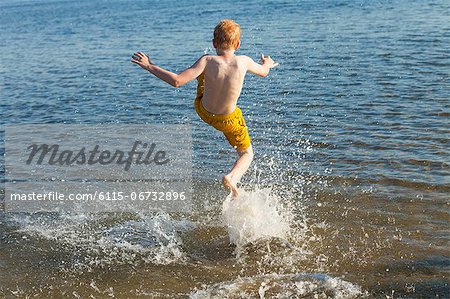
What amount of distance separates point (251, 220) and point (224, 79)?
5.45 feet

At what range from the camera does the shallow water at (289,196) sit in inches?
239

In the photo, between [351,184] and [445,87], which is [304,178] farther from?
[445,87]

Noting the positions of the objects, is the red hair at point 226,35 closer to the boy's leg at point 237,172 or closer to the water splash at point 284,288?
the boy's leg at point 237,172

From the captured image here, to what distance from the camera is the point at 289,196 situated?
8.11 meters

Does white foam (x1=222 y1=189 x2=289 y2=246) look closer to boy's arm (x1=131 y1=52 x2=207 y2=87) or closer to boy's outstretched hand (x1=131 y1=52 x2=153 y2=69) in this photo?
boy's arm (x1=131 y1=52 x2=207 y2=87)

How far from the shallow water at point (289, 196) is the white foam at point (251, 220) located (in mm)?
17

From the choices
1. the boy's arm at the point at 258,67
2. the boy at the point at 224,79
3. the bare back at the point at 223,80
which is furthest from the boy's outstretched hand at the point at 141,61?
the boy's arm at the point at 258,67

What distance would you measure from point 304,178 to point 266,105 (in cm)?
406

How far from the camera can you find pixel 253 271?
6203mm

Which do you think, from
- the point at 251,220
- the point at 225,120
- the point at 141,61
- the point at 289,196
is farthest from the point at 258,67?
the point at 289,196

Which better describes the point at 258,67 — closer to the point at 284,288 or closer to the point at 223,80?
the point at 223,80

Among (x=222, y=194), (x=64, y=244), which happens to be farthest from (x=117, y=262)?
(x=222, y=194)

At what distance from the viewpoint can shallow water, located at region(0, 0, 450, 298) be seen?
6.07m

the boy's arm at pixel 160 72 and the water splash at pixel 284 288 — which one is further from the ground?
the boy's arm at pixel 160 72
